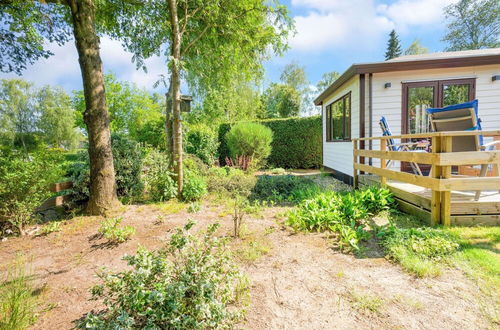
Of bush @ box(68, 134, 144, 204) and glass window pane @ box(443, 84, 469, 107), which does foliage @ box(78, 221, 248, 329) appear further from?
glass window pane @ box(443, 84, 469, 107)

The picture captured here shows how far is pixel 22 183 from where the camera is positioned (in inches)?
123

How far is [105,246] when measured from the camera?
288cm

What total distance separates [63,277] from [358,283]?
105 inches

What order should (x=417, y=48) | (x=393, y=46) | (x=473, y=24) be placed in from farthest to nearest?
(x=393, y=46) → (x=417, y=48) → (x=473, y=24)

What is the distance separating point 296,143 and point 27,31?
9097mm

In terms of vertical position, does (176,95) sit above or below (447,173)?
above

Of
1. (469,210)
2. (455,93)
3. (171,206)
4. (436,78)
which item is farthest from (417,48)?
(171,206)

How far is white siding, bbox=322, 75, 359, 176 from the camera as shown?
19.3 feet

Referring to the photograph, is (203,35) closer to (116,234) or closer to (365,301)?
(116,234)

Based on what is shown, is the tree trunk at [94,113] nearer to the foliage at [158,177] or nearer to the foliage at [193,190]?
the foliage at [158,177]

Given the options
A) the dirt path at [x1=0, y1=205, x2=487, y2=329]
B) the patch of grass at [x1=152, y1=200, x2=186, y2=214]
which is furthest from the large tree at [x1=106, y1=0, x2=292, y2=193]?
the dirt path at [x1=0, y1=205, x2=487, y2=329]

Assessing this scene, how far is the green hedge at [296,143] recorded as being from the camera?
10734 mm

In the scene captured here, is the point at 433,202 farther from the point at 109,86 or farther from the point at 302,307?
the point at 109,86

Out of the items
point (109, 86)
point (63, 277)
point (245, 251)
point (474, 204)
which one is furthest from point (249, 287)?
point (109, 86)
